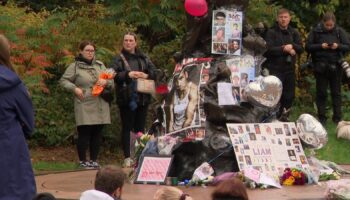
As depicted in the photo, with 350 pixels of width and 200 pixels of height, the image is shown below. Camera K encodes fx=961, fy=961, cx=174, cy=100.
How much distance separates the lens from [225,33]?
11.9 m

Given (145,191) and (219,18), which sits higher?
(219,18)

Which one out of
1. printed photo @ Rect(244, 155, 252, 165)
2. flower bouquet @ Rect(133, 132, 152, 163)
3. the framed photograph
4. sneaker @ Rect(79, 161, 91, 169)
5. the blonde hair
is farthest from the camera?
sneaker @ Rect(79, 161, 91, 169)

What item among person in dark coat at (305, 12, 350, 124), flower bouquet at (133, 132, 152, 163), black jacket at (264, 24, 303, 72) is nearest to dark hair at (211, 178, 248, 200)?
flower bouquet at (133, 132, 152, 163)

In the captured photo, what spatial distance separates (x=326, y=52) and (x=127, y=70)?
3.98 meters

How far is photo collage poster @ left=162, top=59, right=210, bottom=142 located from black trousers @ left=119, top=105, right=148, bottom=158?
7.02ft

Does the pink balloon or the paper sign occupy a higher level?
the pink balloon

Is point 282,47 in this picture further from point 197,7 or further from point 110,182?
point 110,182

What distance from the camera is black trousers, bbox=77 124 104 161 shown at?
14.3m

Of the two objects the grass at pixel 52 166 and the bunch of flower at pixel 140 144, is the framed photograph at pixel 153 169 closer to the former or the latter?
the bunch of flower at pixel 140 144

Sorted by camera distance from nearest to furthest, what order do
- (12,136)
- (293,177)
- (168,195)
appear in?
(168,195)
(12,136)
(293,177)

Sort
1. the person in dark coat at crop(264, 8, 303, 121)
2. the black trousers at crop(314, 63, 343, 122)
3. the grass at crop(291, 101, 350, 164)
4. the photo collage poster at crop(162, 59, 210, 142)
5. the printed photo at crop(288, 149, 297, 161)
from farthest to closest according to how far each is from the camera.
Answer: the black trousers at crop(314, 63, 343, 122) < the grass at crop(291, 101, 350, 164) < the person in dark coat at crop(264, 8, 303, 121) < the printed photo at crop(288, 149, 297, 161) < the photo collage poster at crop(162, 59, 210, 142)

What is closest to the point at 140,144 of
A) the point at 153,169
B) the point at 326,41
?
the point at 153,169

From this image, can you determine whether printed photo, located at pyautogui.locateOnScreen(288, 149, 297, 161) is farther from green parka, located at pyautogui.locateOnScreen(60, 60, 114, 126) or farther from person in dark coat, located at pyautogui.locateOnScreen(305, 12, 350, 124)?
person in dark coat, located at pyautogui.locateOnScreen(305, 12, 350, 124)

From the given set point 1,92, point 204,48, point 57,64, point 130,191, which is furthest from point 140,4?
point 1,92
